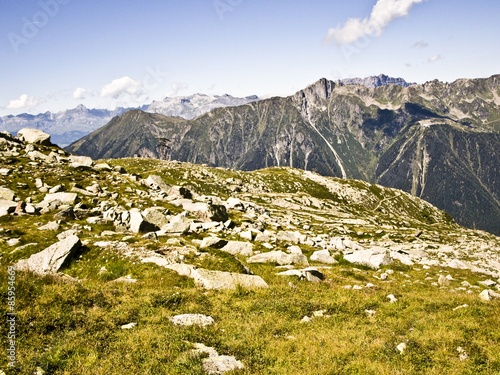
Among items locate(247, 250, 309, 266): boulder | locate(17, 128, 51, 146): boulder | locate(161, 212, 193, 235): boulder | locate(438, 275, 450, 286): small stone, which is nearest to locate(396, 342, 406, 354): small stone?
locate(247, 250, 309, 266): boulder

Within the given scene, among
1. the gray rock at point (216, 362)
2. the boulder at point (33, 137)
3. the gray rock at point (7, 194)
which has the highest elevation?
the boulder at point (33, 137)

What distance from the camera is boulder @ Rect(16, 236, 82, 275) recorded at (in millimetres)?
18641

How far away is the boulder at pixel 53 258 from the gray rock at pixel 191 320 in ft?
40.8

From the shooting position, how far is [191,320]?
40.2 ft

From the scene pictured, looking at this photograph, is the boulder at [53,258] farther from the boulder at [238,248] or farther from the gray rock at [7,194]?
the gray rock at [7,194]

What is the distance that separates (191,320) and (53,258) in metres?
14.2

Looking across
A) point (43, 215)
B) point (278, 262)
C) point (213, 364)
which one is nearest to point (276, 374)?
point (213, 364)

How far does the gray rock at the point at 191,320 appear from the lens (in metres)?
11.9

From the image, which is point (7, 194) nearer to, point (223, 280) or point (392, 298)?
point (223, 280)

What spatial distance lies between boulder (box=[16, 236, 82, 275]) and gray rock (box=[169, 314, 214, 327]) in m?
12.4

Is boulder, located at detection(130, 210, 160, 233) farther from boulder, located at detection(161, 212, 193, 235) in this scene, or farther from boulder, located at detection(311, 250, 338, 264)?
boulder, located at detection(311, 250, 338, 264)

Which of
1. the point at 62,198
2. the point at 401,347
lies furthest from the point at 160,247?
the point at 62,198

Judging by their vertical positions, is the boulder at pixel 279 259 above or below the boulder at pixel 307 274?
below

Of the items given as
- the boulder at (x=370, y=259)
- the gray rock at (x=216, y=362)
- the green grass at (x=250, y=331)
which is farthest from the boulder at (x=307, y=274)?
the boulder at (x=370, y=259)
